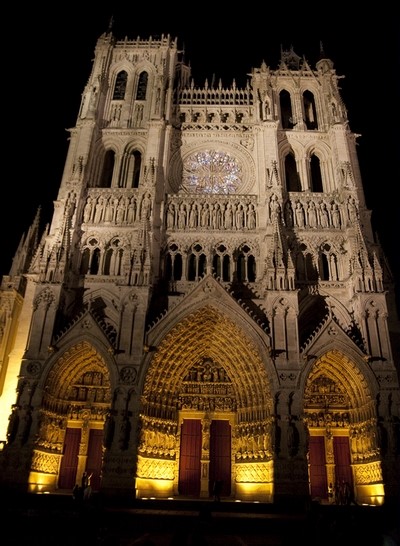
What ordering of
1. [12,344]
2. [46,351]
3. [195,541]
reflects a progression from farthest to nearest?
[12,344], [46,351], [195,541]

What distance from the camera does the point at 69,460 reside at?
61.2 feet

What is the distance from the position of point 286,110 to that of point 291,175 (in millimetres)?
5038

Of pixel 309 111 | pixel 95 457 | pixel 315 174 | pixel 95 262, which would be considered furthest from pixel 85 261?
pixel 309 111

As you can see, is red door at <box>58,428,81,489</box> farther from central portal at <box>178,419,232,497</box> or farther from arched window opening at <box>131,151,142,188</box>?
arched window opening at <box>131,151,142,188</box>

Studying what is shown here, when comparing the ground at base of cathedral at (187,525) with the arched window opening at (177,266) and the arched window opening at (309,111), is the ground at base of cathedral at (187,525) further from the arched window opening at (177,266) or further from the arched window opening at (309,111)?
the arched window opening at (309,111)

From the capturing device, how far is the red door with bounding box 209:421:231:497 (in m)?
18.8

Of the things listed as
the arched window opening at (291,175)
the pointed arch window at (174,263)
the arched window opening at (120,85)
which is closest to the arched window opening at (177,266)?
the pointed arch window at (174,263)

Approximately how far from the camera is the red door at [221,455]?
1875 cm

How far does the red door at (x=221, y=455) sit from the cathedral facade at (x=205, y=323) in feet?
0.30

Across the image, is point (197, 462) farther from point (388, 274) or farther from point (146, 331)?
point (388, 274)

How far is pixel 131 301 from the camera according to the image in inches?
734

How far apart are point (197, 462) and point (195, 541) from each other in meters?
16.4

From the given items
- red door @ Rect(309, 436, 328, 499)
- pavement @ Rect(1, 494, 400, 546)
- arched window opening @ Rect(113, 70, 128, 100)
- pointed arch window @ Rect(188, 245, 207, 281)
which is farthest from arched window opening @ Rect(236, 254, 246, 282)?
arched window opening @ Rect(113, 70, 128, 100)

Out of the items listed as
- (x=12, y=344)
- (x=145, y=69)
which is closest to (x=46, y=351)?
(x=12, y=344)
